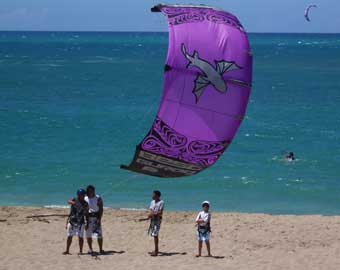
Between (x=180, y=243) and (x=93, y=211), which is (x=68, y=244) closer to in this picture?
(x=93, y=211)

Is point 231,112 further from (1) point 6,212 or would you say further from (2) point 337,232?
(1) point 6,212

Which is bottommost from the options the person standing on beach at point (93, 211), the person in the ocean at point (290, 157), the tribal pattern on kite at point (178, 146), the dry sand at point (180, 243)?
the dry sand at point (180, 243)

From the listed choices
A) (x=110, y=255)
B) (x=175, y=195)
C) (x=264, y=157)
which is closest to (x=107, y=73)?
(x=264, y=157)

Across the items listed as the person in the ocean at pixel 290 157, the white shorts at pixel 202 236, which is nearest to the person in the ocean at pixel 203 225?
the white shorts at pixel 202 236

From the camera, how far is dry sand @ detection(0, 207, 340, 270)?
15047 millimetres

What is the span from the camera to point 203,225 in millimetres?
15297

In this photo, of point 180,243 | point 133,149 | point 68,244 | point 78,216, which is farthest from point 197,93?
point 133,149

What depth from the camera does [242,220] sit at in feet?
65.4

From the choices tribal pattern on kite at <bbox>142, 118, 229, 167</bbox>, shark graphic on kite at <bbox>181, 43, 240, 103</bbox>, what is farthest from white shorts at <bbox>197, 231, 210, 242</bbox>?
shark graphic on kite at <bbox>181, 43, 240, 103</bbox>

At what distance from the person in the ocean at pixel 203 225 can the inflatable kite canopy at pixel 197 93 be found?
10.0ft

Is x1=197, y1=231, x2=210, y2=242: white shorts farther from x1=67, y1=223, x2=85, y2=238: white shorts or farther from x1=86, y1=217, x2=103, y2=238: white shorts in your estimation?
x1=67, y1=223, x2=85, y2=238: white shorts

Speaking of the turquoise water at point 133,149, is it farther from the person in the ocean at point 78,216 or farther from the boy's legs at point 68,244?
the person in the ocean at point 78,216

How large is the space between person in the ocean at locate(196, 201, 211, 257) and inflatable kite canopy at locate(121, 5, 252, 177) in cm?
306

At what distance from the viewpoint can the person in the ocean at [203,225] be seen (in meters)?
15.2
